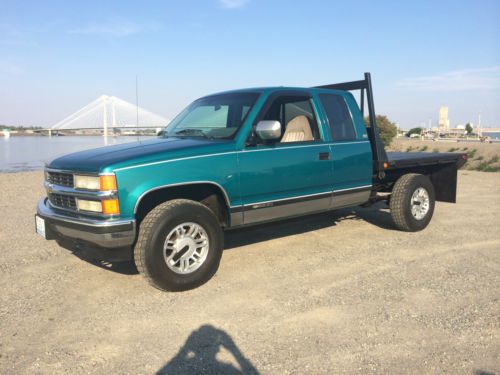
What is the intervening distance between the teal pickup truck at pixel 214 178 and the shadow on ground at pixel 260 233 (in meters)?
0.11

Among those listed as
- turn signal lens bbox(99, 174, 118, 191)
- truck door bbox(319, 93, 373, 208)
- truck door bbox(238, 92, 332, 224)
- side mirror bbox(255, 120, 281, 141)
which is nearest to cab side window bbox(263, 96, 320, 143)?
truck door bbox(238, 92, 332, 224)

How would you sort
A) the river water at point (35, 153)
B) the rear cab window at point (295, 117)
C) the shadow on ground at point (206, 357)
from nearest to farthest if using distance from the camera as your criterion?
1. the shadow on ground at point (206, 357)
2. the rear cab window at point (295, 117)
3. the river water at point (35, 153)

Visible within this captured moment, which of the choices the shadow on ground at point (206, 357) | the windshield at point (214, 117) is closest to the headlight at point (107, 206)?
the shadow on ground at point (206, 357)

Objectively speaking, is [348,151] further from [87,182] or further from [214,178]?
[87,182]

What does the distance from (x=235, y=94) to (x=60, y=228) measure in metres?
2.47

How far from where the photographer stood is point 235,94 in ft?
16.9

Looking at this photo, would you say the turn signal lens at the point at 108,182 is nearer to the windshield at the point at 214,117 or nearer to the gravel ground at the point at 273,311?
the gravel ground at the point at 273,311

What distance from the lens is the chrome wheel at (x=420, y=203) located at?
20.8 ft

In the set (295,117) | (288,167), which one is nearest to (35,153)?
(295,117)

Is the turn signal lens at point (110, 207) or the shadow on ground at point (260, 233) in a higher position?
the turn signal lens at point (110, 207)

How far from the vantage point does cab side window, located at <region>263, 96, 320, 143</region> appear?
5.14 m

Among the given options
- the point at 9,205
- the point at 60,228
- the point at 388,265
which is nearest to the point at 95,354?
the point at 60,228

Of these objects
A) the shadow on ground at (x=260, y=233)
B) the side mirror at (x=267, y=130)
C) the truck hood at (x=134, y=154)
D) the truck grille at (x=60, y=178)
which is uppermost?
the side mirror at (x=267, y=130)

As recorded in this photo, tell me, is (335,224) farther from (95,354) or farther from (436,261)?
(95,354)
